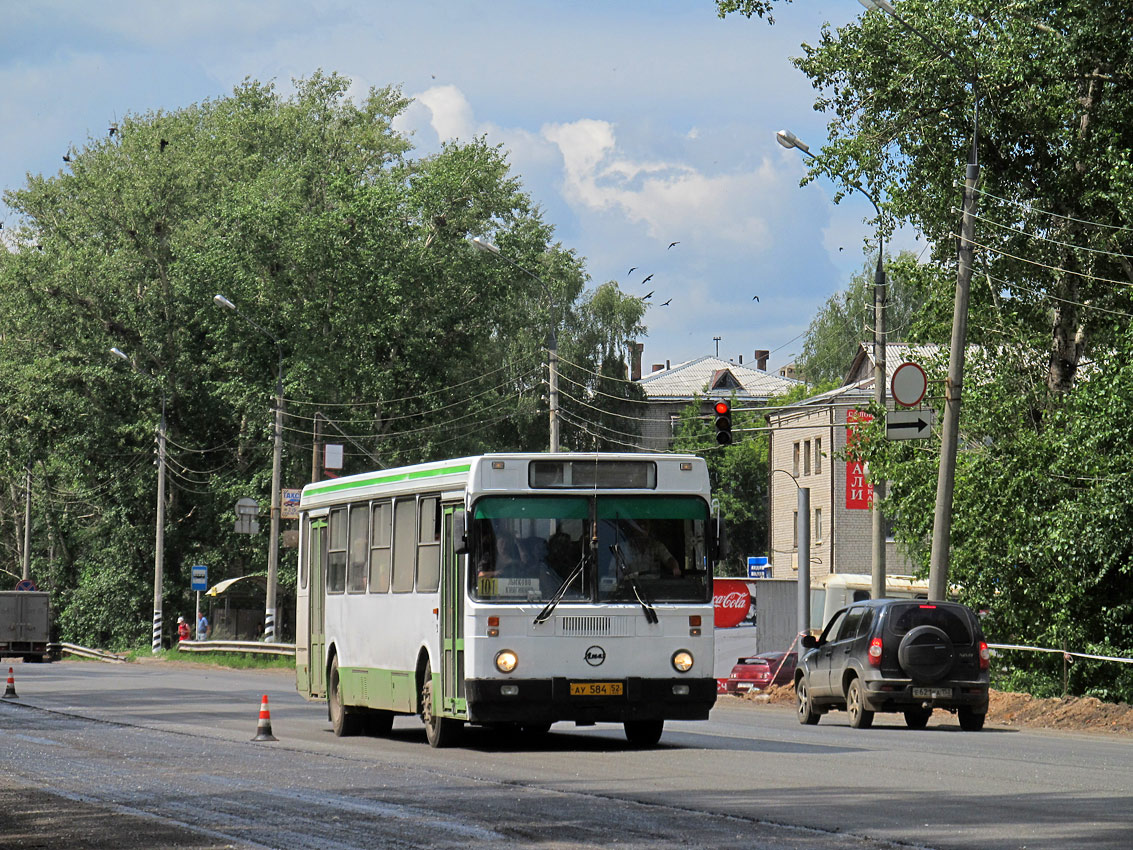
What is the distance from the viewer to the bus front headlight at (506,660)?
16156 millimetres

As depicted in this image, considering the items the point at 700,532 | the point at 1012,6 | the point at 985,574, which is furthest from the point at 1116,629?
the point at 700,532

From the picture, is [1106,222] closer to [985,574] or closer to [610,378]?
[985,574]

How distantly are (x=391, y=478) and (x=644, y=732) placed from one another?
3.80 meters

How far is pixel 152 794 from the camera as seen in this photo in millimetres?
12664

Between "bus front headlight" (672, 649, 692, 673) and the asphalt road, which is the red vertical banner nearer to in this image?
the asphalt road

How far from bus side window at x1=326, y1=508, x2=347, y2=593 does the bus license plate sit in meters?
4.47

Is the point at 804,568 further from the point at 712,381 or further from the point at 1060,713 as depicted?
the point at 712,381

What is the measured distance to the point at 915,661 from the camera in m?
21.3

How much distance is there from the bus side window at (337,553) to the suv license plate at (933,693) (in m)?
7.17

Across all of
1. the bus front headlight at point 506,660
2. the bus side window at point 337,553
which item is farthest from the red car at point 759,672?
the bus front headlight at point 506,660

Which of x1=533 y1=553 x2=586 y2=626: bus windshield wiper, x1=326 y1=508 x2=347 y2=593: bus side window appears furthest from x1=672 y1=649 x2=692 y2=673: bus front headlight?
x1=326 y1=508 x2=347 y2=593: bus side window

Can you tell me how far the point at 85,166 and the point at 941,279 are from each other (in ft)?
150

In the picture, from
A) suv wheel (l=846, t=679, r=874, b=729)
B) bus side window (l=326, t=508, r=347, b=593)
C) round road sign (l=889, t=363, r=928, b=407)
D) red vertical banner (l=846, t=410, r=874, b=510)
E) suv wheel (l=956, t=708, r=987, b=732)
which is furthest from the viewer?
red vertical banner (l=846, t=410, r=874, b=510)

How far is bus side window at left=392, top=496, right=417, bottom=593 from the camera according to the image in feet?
59.1
